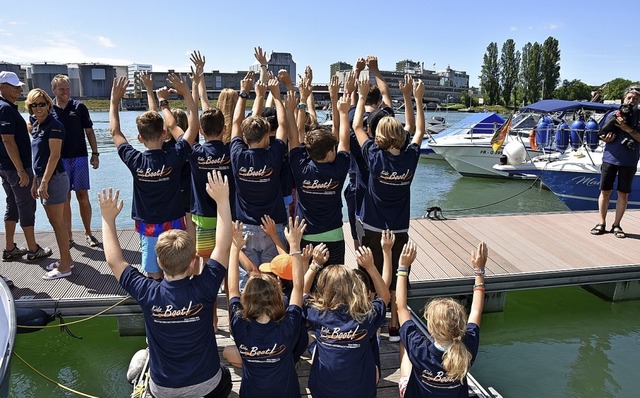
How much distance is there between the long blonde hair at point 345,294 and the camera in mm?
2650

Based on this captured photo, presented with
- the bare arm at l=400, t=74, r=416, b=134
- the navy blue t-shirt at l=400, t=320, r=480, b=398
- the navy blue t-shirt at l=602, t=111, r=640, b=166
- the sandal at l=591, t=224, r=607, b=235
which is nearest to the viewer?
the navy blue t-shirt at l=400, t=320, r=480, b=398

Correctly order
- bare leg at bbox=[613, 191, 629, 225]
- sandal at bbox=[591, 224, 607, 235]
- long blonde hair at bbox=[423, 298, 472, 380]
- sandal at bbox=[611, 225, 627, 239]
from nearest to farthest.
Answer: long blonde hair at bbox=[423, 298, 472, 380]
bare leg at bbox=[613, 191, 629, 225]
sandal at bbox=[611, 225, 627, 239]
sandal at bbox=[591, 224, 607, 235]

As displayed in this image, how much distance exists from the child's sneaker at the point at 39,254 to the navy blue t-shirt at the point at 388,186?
395 cm

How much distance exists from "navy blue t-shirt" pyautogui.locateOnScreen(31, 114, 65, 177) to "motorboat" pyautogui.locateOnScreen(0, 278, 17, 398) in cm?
155

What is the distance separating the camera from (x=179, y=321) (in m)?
2.53

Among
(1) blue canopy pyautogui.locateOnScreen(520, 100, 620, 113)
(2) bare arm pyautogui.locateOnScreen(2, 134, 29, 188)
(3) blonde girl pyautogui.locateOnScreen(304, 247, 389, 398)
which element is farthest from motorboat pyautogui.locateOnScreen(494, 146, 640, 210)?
(2) bare arm pyautogui.locateOnScreen(2, 134, 29, 188)

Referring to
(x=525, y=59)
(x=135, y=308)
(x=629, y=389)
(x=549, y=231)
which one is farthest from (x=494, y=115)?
(x=525, y=59)

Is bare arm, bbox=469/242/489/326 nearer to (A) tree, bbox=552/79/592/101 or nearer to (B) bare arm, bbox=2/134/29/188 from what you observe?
(B) bare arm, bbox=2/134/29/188

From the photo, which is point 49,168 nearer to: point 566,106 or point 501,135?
point 566,106

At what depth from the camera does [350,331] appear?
263cm

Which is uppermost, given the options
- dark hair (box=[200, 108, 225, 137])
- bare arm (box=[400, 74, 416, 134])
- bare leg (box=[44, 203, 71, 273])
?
bare arm (box=[400, 74, 416, 134])

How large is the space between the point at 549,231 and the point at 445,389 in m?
5.42

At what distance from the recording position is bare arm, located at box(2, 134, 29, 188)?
4.87 meters

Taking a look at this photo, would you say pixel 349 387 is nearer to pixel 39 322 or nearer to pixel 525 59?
pixel 39 322
